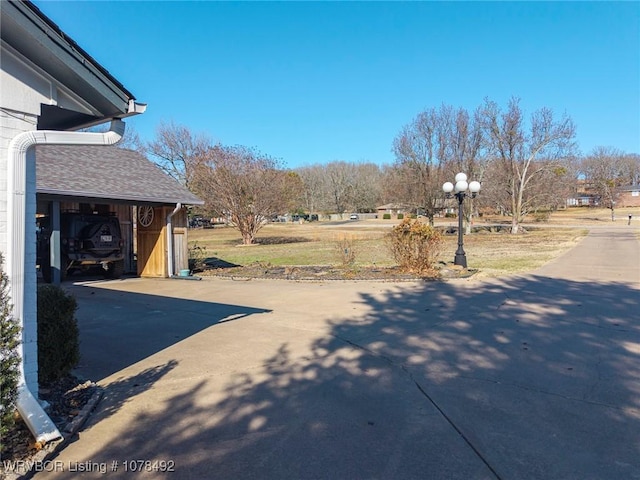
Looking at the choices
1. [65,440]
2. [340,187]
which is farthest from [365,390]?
[340,187]

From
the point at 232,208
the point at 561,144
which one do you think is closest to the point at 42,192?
the point at 232,208

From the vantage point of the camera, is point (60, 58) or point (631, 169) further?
point (631, 169)

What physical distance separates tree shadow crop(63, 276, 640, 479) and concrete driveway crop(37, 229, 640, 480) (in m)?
0.02

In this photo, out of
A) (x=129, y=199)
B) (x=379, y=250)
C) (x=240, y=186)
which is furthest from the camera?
(x=240, y=186)

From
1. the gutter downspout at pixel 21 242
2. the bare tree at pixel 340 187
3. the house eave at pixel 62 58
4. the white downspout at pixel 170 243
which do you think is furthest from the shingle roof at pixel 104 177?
the bare tree at pixel 340 187

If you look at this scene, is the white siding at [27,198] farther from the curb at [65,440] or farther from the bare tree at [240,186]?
the bare tree at [240,186]

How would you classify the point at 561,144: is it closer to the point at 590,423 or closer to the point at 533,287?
the point at 533,287

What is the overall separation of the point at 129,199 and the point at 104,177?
1.29 meters

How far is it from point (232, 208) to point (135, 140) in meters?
25.1

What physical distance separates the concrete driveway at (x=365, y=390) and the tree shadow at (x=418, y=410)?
2cm

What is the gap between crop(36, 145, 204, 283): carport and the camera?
38.4ft

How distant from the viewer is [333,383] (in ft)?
15.4

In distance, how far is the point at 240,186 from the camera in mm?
29141

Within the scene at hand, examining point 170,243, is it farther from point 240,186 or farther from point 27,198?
point 240,186
